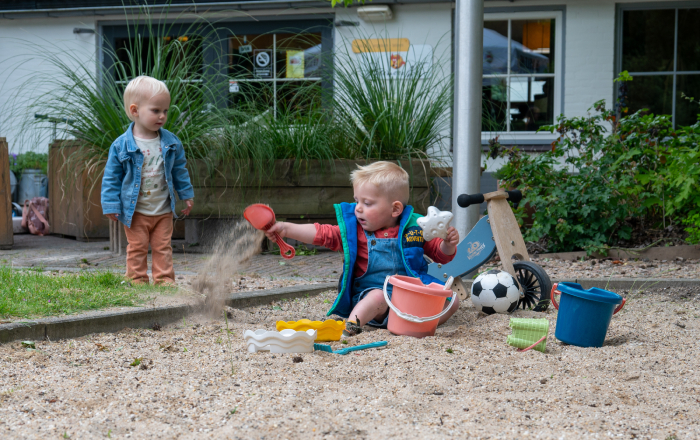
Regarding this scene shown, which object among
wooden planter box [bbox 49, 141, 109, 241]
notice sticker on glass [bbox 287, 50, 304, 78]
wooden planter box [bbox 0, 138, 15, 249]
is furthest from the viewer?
notice sticker on glass [bbox 287, 50, 304, 78]

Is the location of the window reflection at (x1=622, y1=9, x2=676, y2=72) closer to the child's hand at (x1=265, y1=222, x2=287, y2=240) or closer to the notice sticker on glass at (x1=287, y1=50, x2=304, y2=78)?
the notice sticker on glass at (x1=287, y1=50, x2=304, y2=78)

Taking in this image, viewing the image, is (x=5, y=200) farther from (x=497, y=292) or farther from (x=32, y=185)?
(x=497, y=292)

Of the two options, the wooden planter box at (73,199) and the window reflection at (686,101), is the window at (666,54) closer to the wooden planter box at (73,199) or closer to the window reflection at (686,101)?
the window reflection at (686,101)

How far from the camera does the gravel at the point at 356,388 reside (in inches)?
71.0

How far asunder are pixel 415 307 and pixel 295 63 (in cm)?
707

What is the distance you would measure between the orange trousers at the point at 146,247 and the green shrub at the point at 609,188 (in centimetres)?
264

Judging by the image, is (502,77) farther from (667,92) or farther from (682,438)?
(682,438)

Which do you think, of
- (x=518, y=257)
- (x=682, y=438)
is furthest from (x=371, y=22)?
(x=682, y=438)

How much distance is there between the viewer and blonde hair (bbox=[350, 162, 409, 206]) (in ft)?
10.2

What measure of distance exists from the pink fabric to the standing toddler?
1349 mm

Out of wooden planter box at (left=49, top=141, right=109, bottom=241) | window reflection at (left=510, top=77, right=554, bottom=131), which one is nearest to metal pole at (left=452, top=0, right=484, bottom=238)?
wooden planter box at (left=49, top=141, right=109, bottom=241)

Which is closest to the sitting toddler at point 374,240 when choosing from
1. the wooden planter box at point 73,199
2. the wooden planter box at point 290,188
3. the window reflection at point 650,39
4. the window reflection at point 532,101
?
the wooden planter box at point 290,188

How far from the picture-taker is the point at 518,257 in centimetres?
369

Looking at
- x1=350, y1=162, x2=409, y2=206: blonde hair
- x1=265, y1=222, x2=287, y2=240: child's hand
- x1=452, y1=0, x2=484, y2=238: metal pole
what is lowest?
x1=265, y1=222, x2=287, y2=240: child's hand
